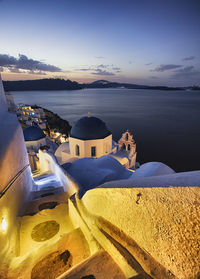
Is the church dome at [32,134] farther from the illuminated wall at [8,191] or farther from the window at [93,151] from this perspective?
the illuminated wall at [8,191]

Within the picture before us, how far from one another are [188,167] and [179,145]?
9.25 metres

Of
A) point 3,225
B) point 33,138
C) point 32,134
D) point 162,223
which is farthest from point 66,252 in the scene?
point 32,134

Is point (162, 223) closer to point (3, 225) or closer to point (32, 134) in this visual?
point (3, 225)

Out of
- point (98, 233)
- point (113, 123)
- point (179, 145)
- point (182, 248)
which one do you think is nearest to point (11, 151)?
point (98, 233)

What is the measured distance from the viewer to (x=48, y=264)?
3742mm

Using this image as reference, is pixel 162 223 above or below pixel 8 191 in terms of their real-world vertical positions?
above

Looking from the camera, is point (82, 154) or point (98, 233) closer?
point (98, 233)

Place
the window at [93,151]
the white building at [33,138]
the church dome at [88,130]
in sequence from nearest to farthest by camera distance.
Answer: the church dome at [88,130]
the window at [93,151]
the white building at [33,138]

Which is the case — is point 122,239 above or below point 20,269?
above

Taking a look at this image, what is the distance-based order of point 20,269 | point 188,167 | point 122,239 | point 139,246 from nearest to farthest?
point 139,246
point 122,239
point 20,269
point 188,167

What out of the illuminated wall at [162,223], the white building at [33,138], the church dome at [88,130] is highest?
the illuminated wall at [162,223]

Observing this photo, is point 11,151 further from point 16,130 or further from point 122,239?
point 122,239

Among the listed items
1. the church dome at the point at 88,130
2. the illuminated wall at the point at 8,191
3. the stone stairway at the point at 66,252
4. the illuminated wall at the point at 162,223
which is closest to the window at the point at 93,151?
the church dome at the point at 88,130

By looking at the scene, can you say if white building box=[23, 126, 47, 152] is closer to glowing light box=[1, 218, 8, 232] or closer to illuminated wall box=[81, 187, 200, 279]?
glowing light box=[1, 218, 8, 232]
